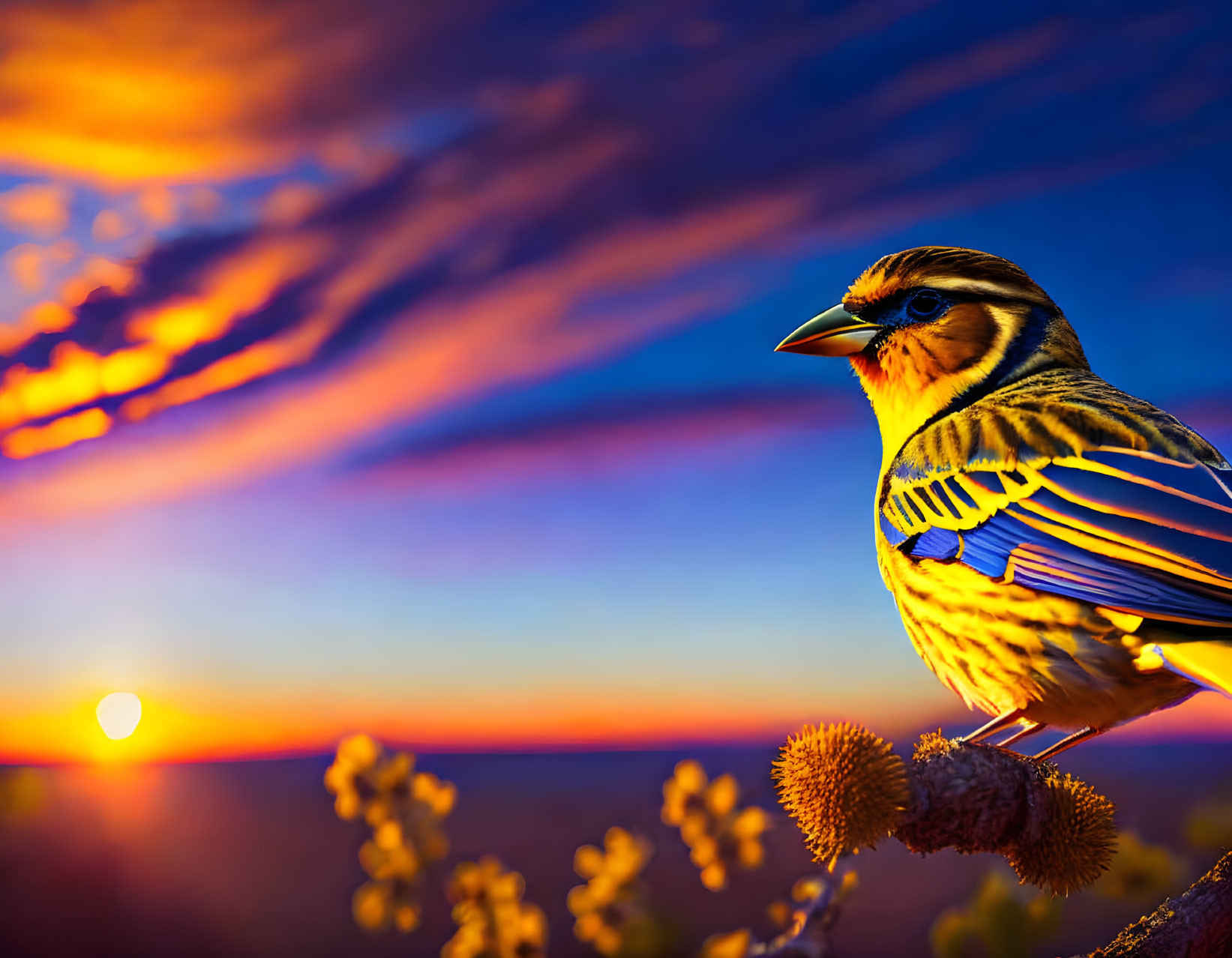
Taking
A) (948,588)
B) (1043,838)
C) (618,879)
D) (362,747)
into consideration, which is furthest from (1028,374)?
(362,747)

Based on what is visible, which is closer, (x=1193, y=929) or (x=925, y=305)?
(x=1193, y=929)

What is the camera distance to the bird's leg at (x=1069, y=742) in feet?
7.76

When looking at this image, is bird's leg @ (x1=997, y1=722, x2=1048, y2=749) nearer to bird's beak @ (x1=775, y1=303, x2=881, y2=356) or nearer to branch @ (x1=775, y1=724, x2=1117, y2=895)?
branch @ (x1=775, y1=724, x2=1117, y2=895)

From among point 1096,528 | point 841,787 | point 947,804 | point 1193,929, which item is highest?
point 1096,528

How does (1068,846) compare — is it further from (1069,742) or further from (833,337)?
(833,337)

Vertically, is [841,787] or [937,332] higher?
[937,332]

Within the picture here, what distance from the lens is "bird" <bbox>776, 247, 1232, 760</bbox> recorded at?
209cm

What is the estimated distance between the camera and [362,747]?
265 centimetres

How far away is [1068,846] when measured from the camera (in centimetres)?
218

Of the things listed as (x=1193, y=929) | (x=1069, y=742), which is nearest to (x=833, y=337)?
(x=1069, y=742)

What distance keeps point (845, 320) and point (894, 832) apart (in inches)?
62.9

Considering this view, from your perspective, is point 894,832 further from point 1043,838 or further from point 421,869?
point 421,869

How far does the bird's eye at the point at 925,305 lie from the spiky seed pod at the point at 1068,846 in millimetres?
1412

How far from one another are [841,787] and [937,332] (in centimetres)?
162
